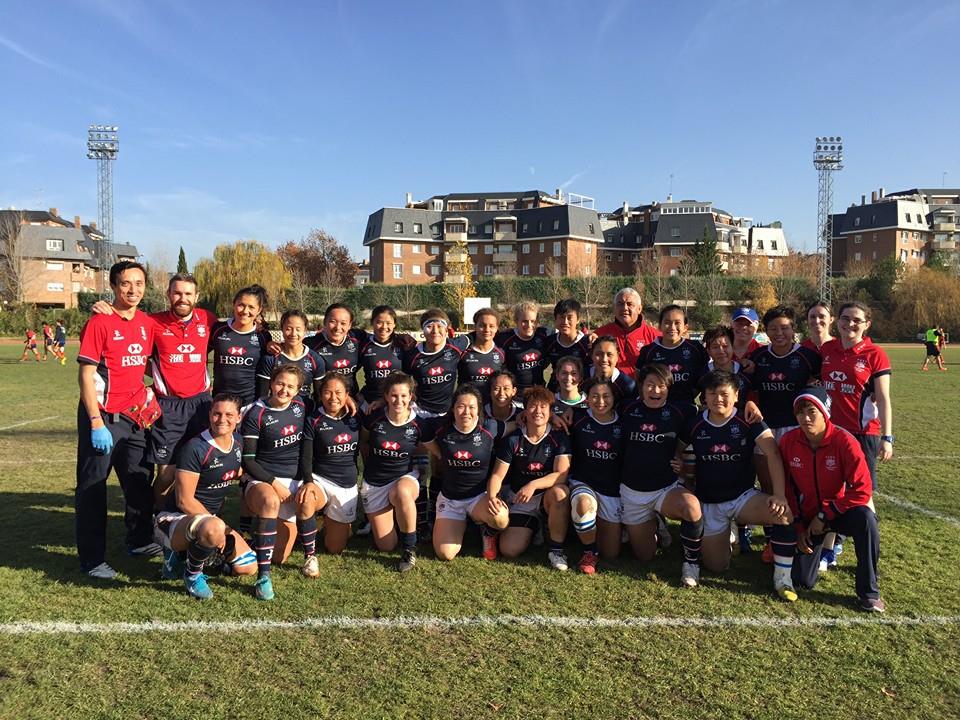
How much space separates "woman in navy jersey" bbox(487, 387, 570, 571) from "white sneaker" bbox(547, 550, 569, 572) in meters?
0.06

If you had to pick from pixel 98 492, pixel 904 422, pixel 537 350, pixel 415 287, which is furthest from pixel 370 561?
pixel 415 287

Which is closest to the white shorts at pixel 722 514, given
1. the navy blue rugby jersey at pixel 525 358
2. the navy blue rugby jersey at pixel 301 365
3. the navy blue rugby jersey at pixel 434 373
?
the navy blue rugby jersey at pixel 525 358

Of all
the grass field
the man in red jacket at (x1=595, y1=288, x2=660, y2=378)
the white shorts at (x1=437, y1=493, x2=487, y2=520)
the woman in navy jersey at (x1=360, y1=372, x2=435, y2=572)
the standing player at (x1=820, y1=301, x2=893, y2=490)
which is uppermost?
the man in red jacket at (x1=595, y1=288, x2=660, y2=378)

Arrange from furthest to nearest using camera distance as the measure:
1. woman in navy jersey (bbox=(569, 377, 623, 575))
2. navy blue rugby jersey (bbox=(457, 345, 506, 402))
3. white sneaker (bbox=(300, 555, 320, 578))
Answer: navy blue rugby jersey (bbox=(457, 345, 506, 402)) → woman in navy jersey (bbox=(569, 377, 623, 575)) → white sneaker (bbox=(300, 555, 320, 578))

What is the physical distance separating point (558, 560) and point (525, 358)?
1.91 meters

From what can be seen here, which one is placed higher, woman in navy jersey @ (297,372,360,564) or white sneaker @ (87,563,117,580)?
woman in navy jersey @ (297,372,360,564)

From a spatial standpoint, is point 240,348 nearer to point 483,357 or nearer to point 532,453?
point 483,357

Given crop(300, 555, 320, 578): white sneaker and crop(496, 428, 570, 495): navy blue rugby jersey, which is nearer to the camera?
crop(300, 555, 320, 578): white sneaker

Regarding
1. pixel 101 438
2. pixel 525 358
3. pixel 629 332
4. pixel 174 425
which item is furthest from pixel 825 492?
pixel 101 438

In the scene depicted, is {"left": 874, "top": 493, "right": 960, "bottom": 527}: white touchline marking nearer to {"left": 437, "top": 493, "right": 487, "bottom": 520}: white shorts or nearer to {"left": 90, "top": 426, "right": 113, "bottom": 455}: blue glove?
{"left": 437, "top": 493, "right": 487, "bottom": 520}: white shorts

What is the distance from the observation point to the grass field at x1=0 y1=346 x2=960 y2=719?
9.39ft

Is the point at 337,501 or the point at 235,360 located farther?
the point at 235,360

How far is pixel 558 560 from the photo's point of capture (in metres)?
4.48

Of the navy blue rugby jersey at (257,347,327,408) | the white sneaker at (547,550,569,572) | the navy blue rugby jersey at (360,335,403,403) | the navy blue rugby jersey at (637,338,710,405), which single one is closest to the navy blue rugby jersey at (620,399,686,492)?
the navy blue rugby jersey at (637,338,710,405)
